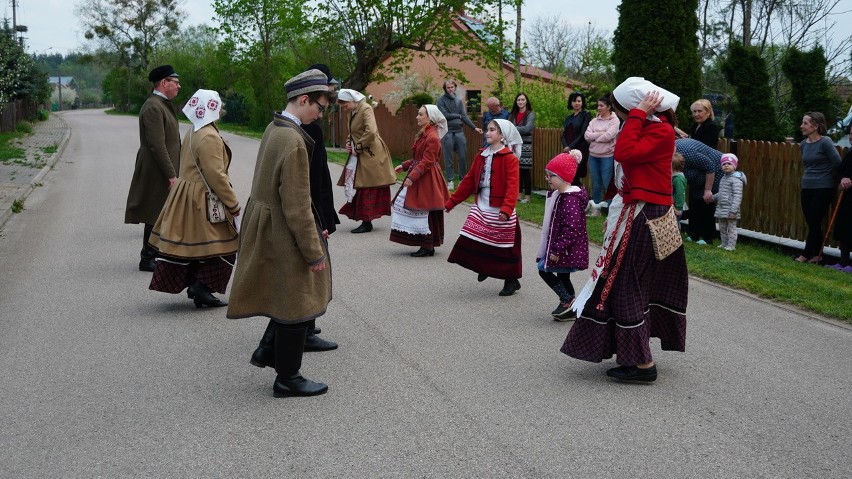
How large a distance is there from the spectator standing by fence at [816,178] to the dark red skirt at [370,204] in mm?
4881

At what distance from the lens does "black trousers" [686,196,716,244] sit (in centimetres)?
1109

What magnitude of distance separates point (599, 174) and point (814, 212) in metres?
3.71

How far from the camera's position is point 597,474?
420 cm

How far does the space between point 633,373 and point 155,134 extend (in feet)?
17.5

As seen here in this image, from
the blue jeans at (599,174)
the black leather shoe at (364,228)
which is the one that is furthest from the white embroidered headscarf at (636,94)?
the blue jeans at (599,174)

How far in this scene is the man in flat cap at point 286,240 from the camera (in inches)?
197

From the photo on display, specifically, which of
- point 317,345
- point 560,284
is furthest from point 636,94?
point 317,345

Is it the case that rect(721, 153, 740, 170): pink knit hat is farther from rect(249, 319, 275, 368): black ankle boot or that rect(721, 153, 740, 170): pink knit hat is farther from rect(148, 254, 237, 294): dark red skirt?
rect(249, 319, 275, 368): black ankle boot

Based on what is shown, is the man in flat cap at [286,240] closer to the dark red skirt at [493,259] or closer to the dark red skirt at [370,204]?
the dark red skirt at [493,259]

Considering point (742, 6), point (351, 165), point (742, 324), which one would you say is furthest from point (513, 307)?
point (742, 6)

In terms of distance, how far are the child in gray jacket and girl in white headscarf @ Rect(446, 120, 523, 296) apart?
363 centimetres

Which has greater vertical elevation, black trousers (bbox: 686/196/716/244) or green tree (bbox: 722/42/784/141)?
green tree (bbox: 722/42/784/141)

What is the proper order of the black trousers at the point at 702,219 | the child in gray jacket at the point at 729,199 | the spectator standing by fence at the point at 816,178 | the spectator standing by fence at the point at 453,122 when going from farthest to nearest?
the spectator standing by fence at the point at 453,122, the black trousers at the point at 702,219, the child in gray jacket at the point at 729,199, the spectator standing by fence at the point at 816,178

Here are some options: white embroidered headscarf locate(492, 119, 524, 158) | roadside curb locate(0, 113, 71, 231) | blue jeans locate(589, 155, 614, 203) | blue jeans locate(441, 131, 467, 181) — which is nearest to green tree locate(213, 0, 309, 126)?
roadside curb locate(0, 113, 71, 231)
